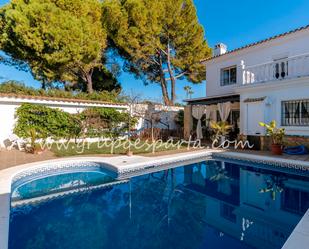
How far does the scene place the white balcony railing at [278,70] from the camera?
12641 mm

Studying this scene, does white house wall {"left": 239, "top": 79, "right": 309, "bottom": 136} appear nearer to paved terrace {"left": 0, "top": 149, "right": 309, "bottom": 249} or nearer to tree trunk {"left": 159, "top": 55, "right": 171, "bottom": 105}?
paved terrace {"left": 0, "top": 149, "right": 309, "bottom": 249}

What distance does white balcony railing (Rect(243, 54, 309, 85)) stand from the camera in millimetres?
12641

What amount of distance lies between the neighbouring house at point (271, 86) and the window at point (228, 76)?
0.09m

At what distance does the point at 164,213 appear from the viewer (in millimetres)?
5926

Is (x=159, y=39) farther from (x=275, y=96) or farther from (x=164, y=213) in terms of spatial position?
(x=164, y=213)

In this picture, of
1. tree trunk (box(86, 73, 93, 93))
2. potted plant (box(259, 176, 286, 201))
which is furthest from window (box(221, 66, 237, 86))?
tree trunk (box(86, 73, 93, 93))

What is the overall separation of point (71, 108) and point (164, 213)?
1315 cm

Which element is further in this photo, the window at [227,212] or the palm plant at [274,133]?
the palm plant at [274,133]

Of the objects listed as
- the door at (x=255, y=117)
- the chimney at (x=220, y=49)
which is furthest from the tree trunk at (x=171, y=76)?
the door at (x=255, y=117)

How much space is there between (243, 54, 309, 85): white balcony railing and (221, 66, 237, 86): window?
249 cm

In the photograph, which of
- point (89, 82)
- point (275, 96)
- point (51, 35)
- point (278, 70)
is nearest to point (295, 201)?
point (275, 96)

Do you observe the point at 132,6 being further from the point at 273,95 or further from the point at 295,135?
the point at 295,135

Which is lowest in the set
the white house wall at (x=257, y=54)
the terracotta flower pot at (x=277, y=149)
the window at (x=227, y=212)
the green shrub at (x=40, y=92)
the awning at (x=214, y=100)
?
the window at (x=227, y=212)

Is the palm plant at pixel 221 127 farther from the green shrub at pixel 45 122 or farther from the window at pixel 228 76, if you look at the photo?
the green shrub at pixel 45 122
